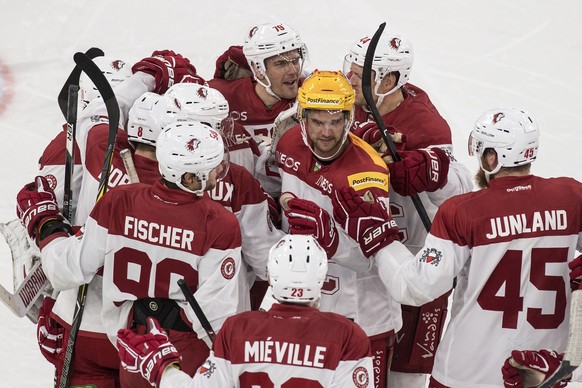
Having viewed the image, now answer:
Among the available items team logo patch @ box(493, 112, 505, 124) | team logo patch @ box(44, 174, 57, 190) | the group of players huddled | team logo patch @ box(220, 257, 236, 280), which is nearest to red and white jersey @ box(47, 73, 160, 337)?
the group of players huddled

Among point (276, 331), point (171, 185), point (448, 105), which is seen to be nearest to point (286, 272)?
point (276, 331)

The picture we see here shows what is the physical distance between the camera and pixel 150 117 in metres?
4.93

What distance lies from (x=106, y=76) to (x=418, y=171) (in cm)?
151

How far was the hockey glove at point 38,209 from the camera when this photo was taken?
16.5 feet

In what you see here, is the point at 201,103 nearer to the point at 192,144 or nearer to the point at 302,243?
the point at 192,144

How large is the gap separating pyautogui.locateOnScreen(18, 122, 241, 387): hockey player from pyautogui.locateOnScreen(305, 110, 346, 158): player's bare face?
50 centimetres

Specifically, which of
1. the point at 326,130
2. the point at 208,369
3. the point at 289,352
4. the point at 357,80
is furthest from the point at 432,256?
the point at 357,80

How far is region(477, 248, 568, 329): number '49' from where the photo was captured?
462 centimetres

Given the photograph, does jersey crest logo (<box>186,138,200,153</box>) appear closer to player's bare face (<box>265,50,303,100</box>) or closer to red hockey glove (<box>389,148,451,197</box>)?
red hockey glove (<box>389,148,451,197</box>)

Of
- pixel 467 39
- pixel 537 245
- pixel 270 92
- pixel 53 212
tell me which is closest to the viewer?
pixel 537 245

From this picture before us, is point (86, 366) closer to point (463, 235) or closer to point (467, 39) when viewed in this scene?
point (463, 235)

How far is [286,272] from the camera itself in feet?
13.2

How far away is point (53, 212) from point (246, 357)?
1.39m

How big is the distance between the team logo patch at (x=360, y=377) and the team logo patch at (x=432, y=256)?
766mm
